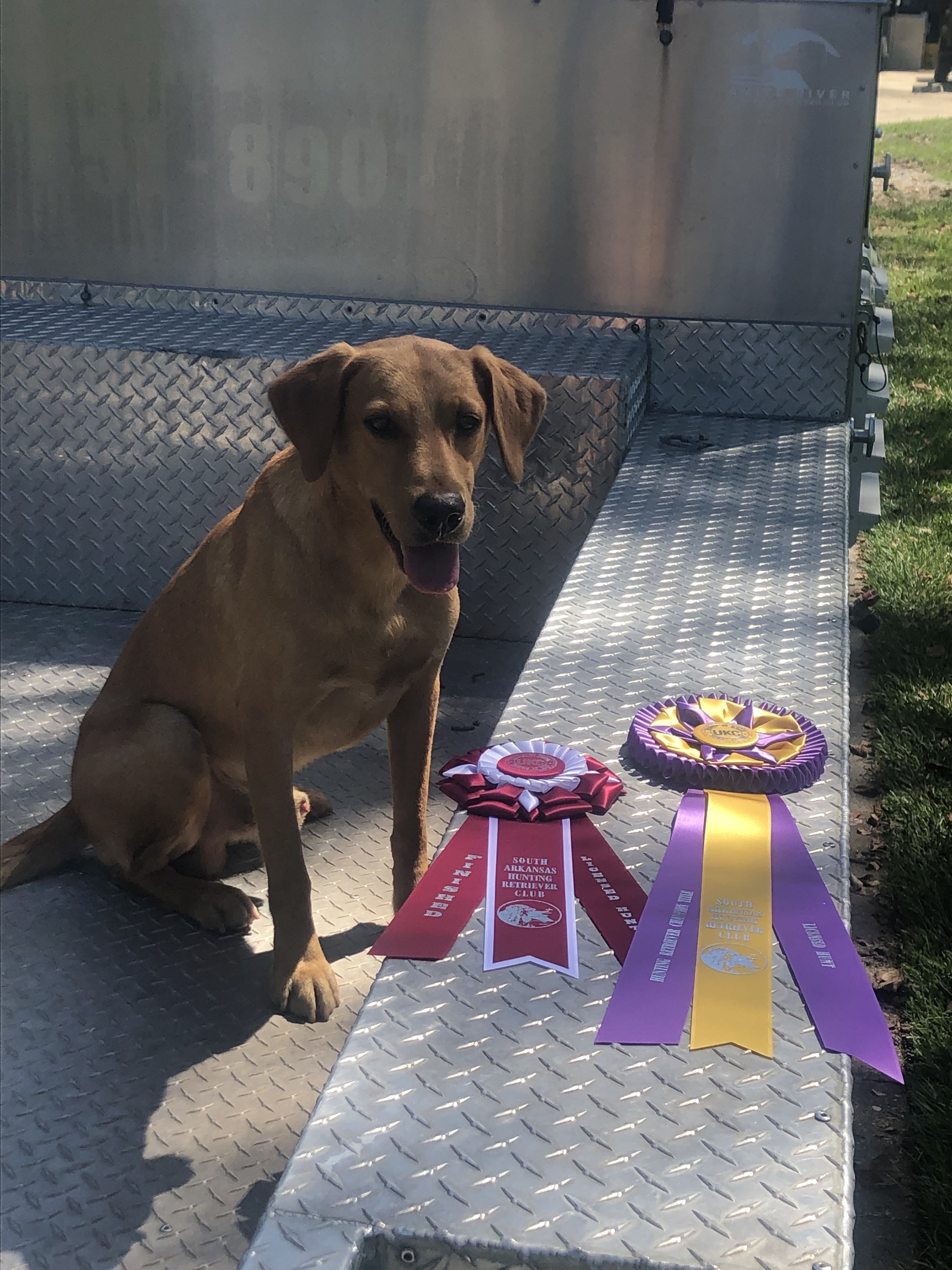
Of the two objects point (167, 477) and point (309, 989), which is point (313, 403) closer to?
point (309, 989)

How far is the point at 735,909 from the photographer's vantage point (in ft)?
5.49

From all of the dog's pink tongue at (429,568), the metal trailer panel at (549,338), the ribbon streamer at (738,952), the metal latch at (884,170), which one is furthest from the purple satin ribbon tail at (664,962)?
the metal latch at (884,170)

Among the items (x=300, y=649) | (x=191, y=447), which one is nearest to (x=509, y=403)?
(x=300, y=649)

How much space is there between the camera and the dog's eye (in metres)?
2.30

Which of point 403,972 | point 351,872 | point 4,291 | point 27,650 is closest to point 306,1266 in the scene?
point 403,972

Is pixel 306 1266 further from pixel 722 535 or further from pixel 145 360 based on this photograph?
pixel 145 360

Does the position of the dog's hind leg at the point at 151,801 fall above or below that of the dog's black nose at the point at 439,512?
below

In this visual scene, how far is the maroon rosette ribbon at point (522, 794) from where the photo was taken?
6.21 feet

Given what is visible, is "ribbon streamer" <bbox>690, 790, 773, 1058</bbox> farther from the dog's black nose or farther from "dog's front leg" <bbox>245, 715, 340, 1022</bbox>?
"dog's front leg" <bbox>245, 715, 340, 1022</bbox>

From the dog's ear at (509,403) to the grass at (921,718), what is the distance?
55.6 inches

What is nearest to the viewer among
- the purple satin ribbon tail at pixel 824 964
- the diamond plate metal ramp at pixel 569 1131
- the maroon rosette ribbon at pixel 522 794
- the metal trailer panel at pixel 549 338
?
the diamond plate metal ramp at pixel 569 1131

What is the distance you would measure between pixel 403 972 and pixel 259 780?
965mm

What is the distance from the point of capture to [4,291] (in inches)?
182

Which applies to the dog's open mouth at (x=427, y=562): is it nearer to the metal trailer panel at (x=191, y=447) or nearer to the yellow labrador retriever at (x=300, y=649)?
the yellow labrador retriever at (x=300, y=649)
